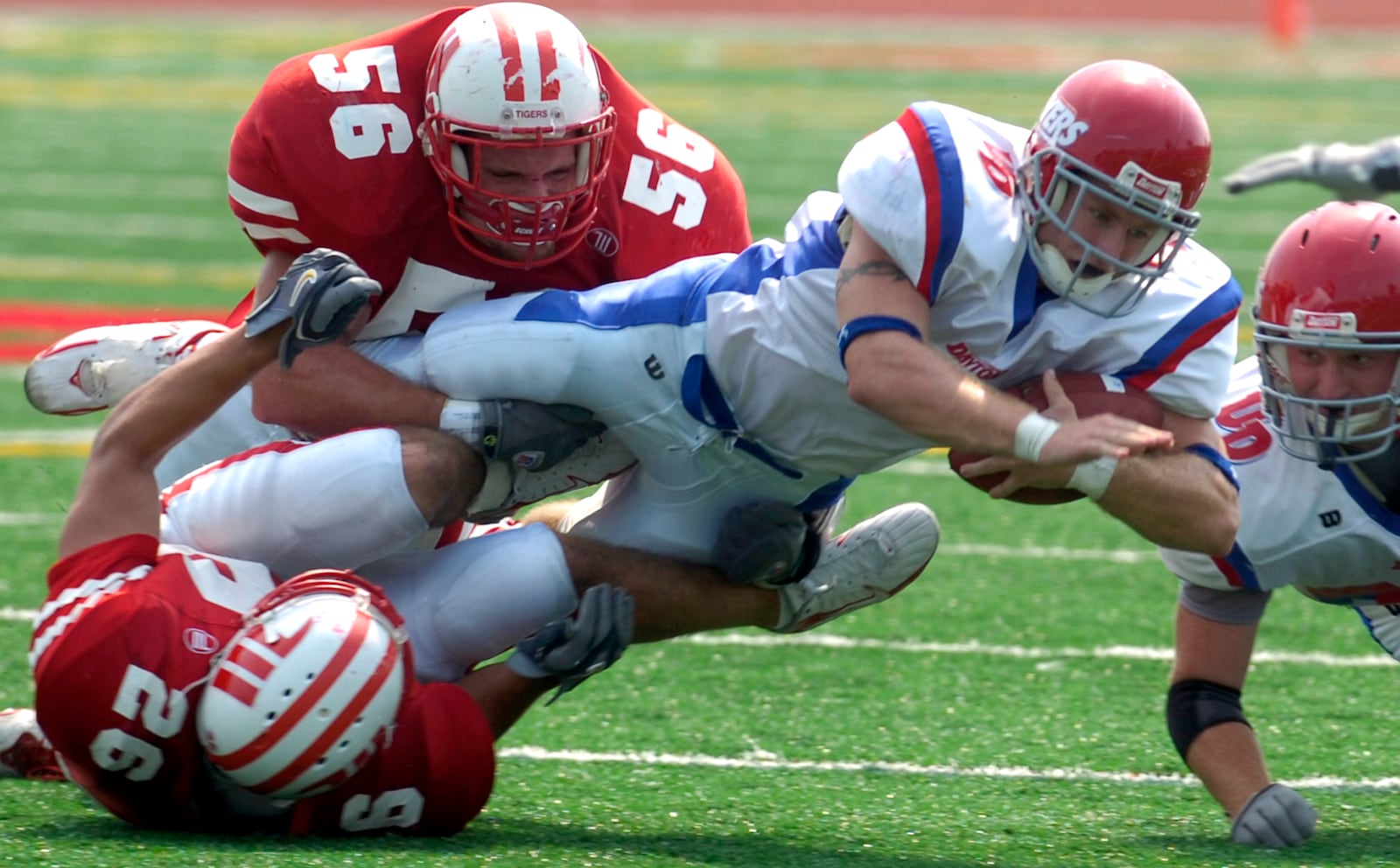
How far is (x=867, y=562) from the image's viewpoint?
3541mm

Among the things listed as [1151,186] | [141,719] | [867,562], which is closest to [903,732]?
[867,562]

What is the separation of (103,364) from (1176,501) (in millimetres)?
2046

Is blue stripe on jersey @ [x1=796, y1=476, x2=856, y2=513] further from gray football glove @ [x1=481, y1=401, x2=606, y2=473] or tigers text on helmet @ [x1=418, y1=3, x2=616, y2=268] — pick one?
tigers text on helmet @ [x1=418, y1=3, x2=616, y2=268]


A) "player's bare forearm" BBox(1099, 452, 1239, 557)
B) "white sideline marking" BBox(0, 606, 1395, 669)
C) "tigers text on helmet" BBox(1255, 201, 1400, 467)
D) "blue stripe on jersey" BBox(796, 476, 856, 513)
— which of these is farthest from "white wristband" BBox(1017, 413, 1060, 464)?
"white sideline marking" BBox(0, 606, 1395, 669)

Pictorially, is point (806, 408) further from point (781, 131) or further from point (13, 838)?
point (781, 131)

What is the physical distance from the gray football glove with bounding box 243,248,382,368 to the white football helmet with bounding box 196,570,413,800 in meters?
0.40

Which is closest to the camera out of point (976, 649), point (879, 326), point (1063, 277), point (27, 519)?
point (879, 326)

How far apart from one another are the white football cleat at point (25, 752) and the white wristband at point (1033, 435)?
1751 millimetres

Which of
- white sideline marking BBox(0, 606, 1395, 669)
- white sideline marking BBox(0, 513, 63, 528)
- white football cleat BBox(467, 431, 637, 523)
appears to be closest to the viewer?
white football cleat BBox(467, 431, 637, 523)

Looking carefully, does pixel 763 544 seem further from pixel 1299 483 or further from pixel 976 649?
pixel 976 649

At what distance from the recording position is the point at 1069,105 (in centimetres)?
296

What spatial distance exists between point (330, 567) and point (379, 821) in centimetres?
49

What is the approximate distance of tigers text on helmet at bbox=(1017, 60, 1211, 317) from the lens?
2893mm

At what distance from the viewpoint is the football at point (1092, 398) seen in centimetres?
299
